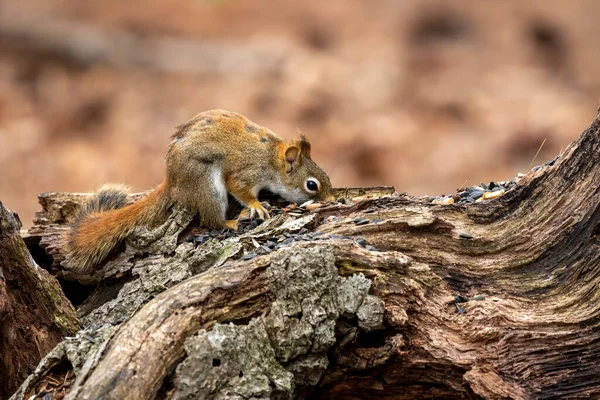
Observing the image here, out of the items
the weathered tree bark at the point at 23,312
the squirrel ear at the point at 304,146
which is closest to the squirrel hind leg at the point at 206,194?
the squirrel ear at the point at 304,146

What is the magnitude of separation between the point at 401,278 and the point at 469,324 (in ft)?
1.08

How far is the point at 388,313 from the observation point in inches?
143

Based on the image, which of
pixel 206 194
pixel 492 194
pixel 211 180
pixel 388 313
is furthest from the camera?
pixel 211 180

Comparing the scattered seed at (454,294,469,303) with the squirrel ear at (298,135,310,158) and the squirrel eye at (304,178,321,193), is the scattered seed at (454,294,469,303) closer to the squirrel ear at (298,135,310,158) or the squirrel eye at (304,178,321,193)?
the squirrel eye at (304,178,321,193)

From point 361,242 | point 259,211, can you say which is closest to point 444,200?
point 361,242

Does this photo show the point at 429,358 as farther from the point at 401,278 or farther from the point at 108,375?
the point at 108,375

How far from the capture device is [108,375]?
3102mm

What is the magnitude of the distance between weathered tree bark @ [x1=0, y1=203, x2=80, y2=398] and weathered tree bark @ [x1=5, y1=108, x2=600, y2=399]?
0.25 metres

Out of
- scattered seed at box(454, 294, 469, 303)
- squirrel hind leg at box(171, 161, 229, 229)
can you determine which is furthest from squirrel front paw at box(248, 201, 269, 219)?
scattered seed at box(454, 294, 469, 303)

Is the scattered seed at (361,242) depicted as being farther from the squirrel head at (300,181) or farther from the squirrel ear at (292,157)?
the squirrel ear at (292,157)

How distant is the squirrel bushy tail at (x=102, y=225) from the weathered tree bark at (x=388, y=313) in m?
0.70

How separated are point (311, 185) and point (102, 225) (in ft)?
4.47

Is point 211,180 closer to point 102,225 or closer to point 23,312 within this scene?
point 102,225

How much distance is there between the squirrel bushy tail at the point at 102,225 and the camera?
483 centimetres
